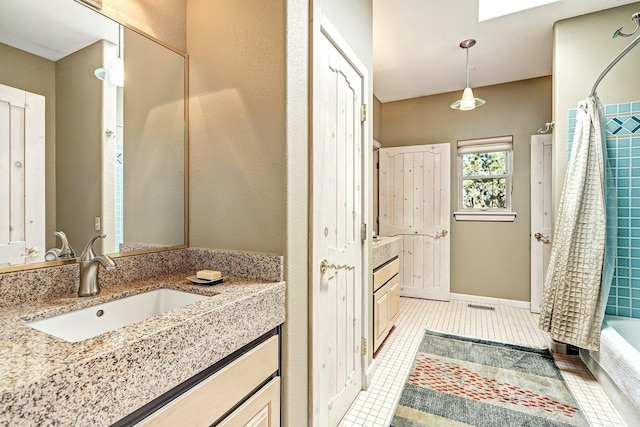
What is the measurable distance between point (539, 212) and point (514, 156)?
73 centimetres

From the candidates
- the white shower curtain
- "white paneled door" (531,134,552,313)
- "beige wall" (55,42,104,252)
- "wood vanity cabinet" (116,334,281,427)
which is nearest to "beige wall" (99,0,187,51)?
"beige wall" (55,42,104,252)

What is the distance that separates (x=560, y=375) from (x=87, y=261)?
2982 mm

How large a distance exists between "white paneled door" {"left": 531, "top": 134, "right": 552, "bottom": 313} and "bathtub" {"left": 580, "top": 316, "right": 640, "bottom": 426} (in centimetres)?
126

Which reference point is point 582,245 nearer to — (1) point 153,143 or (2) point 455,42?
(2) point 455,42

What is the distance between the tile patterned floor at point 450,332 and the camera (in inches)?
70.2

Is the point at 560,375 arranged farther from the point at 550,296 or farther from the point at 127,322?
the point at 127,322

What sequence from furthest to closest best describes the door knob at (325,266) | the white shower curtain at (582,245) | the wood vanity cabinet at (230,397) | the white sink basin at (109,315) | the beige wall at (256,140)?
the white shower curtain at (582,245) < the door knob at (325,266) < the beige wall at (256,140) < the white sink basin at (109,315) < the wood vanity cabinet at (230,397)

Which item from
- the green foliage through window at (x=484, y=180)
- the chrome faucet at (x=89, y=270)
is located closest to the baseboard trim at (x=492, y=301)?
the green foliage through window at (x=484, y=180)

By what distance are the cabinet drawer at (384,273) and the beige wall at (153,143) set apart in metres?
1.51

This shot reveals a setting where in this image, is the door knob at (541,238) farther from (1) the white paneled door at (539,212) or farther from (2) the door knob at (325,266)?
(2) the door knob at (325,266)

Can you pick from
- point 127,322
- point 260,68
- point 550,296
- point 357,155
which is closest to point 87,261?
point 127,322

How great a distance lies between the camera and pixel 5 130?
0.93 meters

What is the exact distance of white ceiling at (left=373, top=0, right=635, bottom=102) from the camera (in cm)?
238

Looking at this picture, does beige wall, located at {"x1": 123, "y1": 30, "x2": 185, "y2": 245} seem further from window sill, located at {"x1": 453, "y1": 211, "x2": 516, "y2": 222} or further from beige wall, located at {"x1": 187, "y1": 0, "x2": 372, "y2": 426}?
window sill, located at {"x1": 453, "y1": 211, "x2": 516, "y2": 222}
